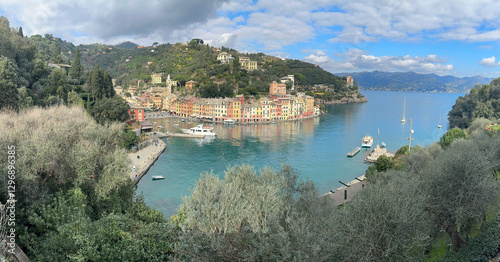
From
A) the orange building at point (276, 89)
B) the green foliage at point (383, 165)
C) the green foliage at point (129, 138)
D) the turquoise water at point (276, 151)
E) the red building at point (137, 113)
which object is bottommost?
the turquoise water at point (276, 151)

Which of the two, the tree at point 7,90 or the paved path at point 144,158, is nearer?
the tree at point 7,90

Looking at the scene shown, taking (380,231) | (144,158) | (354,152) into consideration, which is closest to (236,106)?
(354,152)

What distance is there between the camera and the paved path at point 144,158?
60.0 ft

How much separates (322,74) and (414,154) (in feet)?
257

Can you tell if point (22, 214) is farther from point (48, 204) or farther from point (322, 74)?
point (322, 74)

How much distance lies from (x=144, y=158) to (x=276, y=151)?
1134cm

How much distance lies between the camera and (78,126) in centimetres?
1105

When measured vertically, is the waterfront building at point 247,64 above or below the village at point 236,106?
above

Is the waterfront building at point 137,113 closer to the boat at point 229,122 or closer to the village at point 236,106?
the village at point 236,106

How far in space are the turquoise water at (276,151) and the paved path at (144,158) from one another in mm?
402

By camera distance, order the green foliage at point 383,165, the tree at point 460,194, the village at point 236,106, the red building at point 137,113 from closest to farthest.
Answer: the tree at point 460,194 → the green foliage at point 383,165 → the red building at point 137,113 → the village at point 236,106

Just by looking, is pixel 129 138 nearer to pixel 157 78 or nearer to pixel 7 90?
pixel 7 90

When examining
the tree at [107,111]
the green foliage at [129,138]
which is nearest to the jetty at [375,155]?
the green foliage at [129,138]

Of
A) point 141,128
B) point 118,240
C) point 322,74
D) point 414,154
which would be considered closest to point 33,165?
point 118,240
